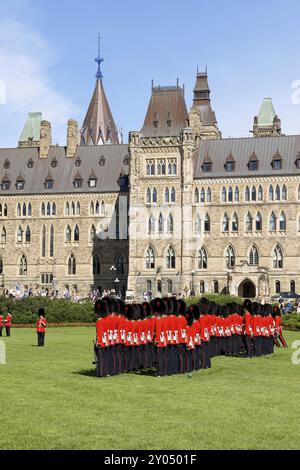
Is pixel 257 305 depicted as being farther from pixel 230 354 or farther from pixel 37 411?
pixel 37 411

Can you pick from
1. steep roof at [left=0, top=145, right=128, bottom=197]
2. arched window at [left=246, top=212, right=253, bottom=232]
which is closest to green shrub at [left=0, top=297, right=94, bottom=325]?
arched window at [left=246, top=212, right=253, bottom=232]

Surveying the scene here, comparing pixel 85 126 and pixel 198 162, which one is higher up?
pixel 85 126

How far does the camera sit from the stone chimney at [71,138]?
304ft

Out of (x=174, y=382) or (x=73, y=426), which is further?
(x=174, y=382)

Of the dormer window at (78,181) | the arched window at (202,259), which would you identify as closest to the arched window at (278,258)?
the arched window at (202,259)

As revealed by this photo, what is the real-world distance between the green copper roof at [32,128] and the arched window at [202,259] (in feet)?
137

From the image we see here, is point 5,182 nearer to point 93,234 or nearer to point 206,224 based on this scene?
point 93,234

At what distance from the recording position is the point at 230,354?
32.2 metres

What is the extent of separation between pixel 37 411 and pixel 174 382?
20.2 feet

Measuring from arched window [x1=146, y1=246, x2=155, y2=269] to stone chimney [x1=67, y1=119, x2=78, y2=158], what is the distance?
602 inches

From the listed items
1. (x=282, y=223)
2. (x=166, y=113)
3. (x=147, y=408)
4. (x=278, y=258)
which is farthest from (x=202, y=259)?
(x=147, y=408)

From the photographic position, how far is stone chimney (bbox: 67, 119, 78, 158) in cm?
9273

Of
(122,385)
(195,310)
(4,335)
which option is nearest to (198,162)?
(4,335)

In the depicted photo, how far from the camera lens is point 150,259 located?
84938 mm
